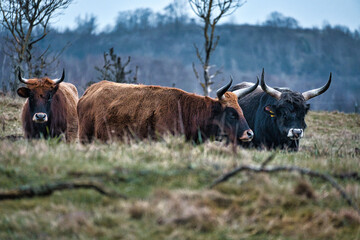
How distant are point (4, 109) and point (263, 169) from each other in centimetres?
1300

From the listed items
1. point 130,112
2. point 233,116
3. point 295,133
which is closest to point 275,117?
point 295,133

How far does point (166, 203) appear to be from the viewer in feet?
11.0

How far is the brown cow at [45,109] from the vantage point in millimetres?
8203

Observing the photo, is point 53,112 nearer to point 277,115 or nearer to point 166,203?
point 277,115

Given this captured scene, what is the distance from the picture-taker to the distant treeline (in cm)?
8256

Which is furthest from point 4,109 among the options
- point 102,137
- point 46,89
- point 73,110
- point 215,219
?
point 215,219

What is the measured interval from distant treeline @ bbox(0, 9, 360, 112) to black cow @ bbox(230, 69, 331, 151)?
219 ft

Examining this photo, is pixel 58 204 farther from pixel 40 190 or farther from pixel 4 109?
pixel 4 109

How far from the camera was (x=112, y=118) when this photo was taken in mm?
7715

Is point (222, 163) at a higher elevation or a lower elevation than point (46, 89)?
lower

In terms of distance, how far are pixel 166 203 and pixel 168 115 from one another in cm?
401

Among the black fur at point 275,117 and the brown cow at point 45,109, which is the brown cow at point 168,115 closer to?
the brown cow at point 45,109

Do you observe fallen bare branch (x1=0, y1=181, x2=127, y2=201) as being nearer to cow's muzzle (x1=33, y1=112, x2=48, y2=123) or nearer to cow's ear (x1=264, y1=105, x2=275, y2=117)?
cow's muzzle (x1=33, y1=112, x2=48, y2=123)

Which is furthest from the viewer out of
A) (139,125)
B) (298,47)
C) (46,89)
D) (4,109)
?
(298,47)
